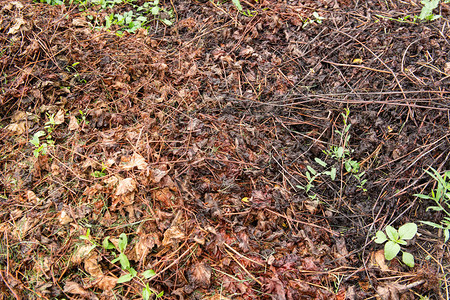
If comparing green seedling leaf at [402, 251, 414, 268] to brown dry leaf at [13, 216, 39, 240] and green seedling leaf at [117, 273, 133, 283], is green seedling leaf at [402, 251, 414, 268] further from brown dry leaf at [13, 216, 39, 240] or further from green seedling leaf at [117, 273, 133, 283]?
brown dry leaf at [13, 216, 39, 240]

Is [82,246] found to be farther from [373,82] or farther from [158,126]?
[373,82]

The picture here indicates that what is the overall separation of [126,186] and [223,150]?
2.74 feet

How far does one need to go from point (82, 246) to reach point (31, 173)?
860 mm

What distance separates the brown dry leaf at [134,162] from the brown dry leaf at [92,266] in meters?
0.65

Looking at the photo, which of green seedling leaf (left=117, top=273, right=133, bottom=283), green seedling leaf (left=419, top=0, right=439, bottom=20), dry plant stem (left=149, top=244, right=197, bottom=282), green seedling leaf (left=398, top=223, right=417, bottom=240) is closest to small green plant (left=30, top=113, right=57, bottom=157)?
green seedling leaf (left=117, top=273, right=133, bottom=283)

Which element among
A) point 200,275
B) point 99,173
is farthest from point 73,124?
point 200,275

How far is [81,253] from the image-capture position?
191cm

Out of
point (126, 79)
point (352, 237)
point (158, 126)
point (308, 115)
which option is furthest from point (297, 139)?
point (126, 79)

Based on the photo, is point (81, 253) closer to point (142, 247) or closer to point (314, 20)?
point (142, 247)

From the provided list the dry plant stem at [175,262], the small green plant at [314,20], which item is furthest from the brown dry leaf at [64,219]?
the small green plant at [314,20]

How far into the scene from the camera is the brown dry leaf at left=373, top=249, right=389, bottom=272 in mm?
1976

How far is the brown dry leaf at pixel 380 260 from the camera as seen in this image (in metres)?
1.98

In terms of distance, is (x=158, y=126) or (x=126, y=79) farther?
(x=126, y=79)

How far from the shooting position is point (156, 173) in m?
2.20
